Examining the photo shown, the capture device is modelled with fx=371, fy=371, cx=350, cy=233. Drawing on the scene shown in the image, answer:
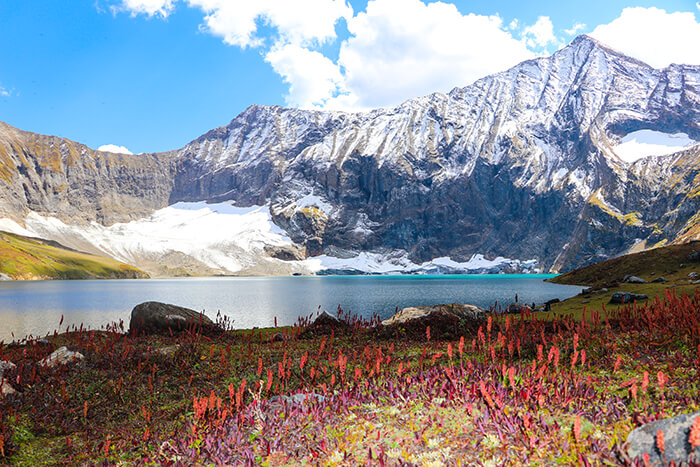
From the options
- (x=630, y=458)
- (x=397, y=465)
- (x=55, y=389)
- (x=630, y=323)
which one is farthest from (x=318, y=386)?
(x=630, y=323)

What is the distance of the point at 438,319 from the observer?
1484 centimetres

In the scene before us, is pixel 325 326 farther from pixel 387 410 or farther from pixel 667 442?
pixel 667 442

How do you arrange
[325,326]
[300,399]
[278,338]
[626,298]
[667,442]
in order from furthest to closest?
1. [626,298]
2. [325,326]
3. [278,338]
4. [300,399]
5. [667,442]

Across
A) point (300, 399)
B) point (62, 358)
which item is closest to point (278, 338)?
point (62, 358)

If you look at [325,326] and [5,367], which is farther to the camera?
[325,326]

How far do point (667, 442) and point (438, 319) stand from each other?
37.6 ft

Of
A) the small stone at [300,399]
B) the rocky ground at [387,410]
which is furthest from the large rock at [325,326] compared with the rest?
the small stone at [300,399]

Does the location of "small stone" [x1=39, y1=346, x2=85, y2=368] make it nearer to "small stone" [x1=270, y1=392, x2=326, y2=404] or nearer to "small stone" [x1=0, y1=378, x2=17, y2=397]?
"small stone" [x1=0, y1=378, x2=17, y2=397]

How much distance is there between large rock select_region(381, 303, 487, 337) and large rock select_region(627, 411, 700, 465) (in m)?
10.1

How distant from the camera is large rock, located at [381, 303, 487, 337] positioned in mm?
14305

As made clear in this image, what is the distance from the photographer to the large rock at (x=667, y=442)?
3348mm

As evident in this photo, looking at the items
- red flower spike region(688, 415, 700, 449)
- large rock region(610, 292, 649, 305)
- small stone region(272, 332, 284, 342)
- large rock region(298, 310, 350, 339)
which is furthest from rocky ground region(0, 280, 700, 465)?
large rock region(610, 292, 649, 305)

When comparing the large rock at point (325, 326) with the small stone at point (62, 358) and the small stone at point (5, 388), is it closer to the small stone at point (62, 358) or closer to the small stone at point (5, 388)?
the small stone at point (62, 358)

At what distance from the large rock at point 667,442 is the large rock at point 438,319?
10.1 m
